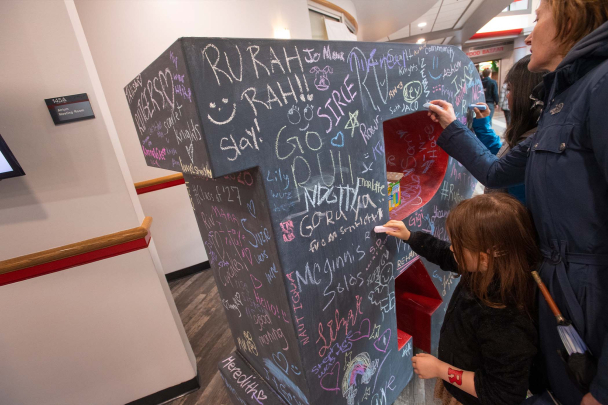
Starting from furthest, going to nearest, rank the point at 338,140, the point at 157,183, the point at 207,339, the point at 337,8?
the point at 337,8, the point at 157,183, the point at 207,339, the point at 338,140

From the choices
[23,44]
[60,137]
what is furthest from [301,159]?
[23,44]

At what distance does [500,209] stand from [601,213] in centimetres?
23

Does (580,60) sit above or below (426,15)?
below

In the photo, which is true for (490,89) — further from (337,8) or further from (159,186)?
(159,186)

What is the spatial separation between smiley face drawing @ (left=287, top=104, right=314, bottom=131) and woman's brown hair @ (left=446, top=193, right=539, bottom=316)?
23.9 inches

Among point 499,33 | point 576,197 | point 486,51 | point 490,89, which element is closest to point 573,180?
point 576,197

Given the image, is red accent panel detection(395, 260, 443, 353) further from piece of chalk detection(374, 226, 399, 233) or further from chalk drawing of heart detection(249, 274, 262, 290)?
chalk drawing of heart detection(249, 274, 262, 290)

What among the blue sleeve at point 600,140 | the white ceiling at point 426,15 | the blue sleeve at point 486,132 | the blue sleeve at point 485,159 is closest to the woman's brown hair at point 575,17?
the blue sleeve at point 600,140

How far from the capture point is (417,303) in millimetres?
1842

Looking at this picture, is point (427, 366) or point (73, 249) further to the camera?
point (73, 249)

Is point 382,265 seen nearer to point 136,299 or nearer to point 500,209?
point 500,209

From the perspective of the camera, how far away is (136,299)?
1784 millimetres

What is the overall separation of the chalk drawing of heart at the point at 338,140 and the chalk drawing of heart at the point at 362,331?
791 mm

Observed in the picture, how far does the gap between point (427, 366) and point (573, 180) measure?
0.80m
